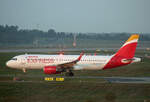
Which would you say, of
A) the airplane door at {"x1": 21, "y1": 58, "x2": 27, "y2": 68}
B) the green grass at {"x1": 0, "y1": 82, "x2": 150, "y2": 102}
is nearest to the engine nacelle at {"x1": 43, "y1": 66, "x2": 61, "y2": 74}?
the airplane door at {"x1": 21, "y1": 58, "x2": 27, "y2": 68}

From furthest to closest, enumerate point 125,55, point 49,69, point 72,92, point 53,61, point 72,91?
point 125,55 → point 53,61 → point 49,69 → point 72,91 → point 72,92

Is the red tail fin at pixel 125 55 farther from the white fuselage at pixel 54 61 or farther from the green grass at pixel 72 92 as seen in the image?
the green grass at pixel 72 92

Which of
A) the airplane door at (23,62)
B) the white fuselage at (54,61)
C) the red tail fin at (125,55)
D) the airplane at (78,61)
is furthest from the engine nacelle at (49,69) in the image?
the red tail fin at (125,55)

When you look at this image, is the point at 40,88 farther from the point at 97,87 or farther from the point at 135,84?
the point at 135,84

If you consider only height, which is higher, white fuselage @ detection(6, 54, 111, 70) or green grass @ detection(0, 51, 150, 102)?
white fuselage @ detection(6, 54, 111, 70)

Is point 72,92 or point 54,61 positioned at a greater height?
point 54,61

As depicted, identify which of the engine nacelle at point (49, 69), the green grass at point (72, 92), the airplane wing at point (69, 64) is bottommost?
the green grass at point (72, 92)

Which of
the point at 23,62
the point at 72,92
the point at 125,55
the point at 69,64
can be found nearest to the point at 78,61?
the point at 69,64

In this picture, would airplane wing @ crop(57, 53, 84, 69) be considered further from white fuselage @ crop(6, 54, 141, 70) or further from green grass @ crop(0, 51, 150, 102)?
green grass @ crop(0, 51, 150, 102)

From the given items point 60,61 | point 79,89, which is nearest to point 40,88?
point 79,89

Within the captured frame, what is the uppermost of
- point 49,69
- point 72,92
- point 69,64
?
point 69,64

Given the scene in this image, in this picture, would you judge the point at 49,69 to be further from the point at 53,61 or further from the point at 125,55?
the point at 125,55

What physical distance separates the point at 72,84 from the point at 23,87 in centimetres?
626

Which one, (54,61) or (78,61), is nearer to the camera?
(54,61)
